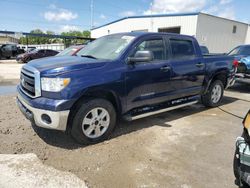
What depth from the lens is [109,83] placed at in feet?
12.4

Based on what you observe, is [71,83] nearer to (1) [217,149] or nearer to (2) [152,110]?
(2) [152,110]

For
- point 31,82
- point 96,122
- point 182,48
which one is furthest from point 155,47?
point 31,82

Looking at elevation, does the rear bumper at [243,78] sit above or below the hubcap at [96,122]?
above

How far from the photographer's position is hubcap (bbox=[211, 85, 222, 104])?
6.29 m

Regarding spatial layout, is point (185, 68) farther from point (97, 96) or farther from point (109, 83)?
point (97, 96)

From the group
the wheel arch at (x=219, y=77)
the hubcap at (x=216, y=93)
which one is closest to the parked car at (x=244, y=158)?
the wheel arch at (x=219, y=77)

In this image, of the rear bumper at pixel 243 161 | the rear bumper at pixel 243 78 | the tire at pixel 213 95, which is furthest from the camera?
the rear bumper at pixel 243 78

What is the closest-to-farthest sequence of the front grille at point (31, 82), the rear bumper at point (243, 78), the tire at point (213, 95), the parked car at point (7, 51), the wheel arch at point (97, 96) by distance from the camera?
the front grille at point (31, 82), the wheel arch at point (97, 96), the tire at point (213, 95), the rear bumper at point (243, 78), the parked car at point (7, 51)

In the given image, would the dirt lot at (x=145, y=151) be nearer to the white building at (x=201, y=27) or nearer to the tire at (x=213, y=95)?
the tire at (x=213, y=95)

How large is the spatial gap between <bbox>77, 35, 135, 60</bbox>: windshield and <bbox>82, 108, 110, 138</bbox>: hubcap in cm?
100

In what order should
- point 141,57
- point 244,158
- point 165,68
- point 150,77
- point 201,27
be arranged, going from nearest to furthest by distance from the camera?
point 244,158 < point 141,57 < point 150,77 < point 165,68 < point 201,27

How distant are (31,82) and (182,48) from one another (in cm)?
334

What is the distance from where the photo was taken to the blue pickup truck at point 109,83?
3.42m

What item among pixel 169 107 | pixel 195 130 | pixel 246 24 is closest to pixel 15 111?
pixel 169 107
